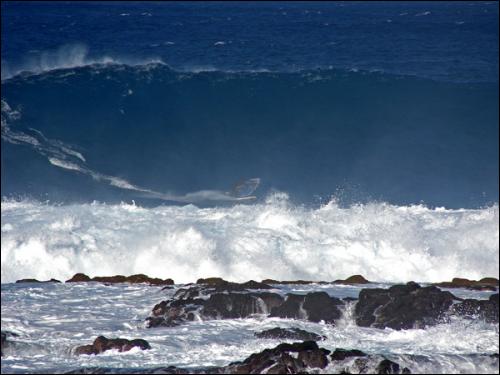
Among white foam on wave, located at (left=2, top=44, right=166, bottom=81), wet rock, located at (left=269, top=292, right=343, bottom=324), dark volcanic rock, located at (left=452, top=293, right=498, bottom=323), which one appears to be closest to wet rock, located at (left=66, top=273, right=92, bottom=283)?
wet rock, located at (left=269, top=292, right=343, bottom=324)

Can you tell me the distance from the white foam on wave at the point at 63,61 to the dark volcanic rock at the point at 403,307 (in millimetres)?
23420

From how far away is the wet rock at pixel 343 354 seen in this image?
15859 mm

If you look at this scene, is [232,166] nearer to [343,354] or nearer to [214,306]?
[214,306]

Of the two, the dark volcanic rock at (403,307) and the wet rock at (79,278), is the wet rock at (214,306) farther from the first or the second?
the wet rock at (79,278)

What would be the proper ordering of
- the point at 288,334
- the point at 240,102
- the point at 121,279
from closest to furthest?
the point at 288,334
the point at 121,279
the point at 240,102

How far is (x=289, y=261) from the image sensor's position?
78.3 feet

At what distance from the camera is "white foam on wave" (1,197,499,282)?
23.8 metres

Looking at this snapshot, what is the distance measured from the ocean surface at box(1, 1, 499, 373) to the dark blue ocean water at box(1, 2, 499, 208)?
9 centimetres

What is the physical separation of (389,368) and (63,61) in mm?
28006

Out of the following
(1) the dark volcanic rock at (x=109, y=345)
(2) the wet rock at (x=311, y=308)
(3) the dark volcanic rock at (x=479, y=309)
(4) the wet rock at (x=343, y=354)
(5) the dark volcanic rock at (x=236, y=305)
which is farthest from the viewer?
(5) the dark volcanic rock at (x=236, y=305)

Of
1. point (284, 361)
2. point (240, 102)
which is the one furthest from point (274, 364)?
point (240, 102)

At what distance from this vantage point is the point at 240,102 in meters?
37.5

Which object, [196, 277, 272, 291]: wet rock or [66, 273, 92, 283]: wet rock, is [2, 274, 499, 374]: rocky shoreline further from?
[66, 273, 92, 283]: wet rock

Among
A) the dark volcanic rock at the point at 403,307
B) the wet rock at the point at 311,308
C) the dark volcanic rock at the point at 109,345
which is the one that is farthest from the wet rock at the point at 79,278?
the dark volcanic rock at the point at 403,307
